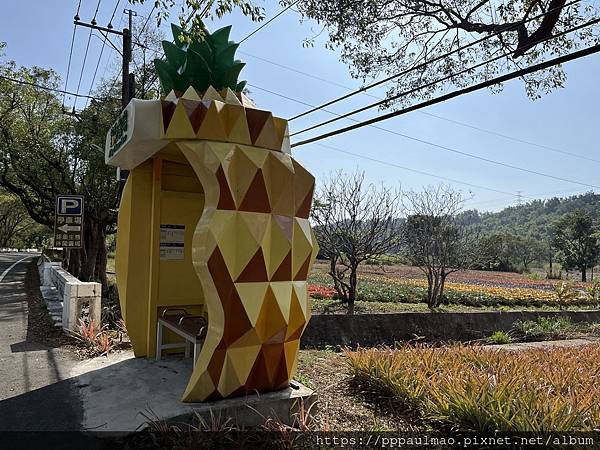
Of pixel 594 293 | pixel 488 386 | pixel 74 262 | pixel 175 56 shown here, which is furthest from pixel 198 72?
pixel 594 293

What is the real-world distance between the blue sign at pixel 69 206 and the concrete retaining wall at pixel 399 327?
21.0 ft

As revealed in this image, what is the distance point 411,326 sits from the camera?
1336cm

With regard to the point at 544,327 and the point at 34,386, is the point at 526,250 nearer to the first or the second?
the point at 544,327

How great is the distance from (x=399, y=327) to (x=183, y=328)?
8712mm

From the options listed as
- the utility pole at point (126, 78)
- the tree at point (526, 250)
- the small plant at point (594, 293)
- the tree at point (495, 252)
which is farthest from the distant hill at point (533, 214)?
the utility pole at point (126, 78)

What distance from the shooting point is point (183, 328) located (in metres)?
5.86

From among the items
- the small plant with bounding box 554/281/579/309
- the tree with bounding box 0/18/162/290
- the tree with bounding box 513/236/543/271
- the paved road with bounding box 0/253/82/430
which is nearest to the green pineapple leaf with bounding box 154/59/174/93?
the paved road with bounding box 0/253/82/430

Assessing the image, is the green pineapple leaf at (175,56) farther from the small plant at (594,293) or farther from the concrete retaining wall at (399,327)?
the small plant at (594,293)

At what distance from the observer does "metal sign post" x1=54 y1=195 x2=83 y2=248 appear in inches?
426

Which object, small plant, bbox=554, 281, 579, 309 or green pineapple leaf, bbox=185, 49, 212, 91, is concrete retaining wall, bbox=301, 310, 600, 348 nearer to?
green pineapple leaf, bbox=185, 49, 212, 91

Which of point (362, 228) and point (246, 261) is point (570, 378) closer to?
point (246, 261)

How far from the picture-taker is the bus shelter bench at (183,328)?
537 centimetres

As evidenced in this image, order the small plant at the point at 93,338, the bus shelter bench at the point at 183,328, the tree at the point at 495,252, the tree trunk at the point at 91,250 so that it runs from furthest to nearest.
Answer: the tree at the point at 495,252 → the tree trunk at the point at 91,250 → the small plant at the point at 93,338 → the bus shelter bench at the point at 183,328

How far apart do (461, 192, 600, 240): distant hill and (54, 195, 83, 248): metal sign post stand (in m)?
122
